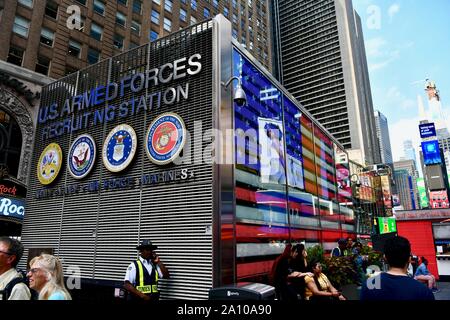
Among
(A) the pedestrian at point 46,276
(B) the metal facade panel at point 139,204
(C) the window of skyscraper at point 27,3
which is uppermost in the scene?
(C) the window of skyscraper at point 27,3

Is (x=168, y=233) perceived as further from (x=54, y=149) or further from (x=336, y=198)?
(x=336, y=198)

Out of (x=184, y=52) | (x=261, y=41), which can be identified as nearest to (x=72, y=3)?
(x=184, y=52)

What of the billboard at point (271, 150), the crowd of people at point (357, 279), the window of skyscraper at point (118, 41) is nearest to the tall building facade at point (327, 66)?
the window of skyscraper at point (118, 41)

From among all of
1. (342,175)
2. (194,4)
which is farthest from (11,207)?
(194,4)

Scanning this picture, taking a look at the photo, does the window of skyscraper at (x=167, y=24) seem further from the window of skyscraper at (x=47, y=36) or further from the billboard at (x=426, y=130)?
the billboard at (x=426, y=130)

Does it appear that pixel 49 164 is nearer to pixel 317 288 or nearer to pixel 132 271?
pixel 132 271

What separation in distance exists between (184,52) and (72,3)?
79.1 feet

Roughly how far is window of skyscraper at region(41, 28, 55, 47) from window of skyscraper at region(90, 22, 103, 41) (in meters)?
3.67

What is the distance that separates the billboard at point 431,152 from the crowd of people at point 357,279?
106 feet

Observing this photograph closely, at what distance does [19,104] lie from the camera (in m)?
22.0

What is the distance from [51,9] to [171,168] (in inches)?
994

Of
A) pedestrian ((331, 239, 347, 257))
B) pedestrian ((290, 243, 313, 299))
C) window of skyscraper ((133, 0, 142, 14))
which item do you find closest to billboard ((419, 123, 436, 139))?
window of skyscraper ((133, 0, 142, 14))

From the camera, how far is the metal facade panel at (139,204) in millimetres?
8422

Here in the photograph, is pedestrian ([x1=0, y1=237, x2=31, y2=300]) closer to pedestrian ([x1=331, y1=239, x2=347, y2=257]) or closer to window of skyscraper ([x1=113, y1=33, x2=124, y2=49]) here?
pedestrian ([x1=331, y1=239, x2=347, y2=257])
